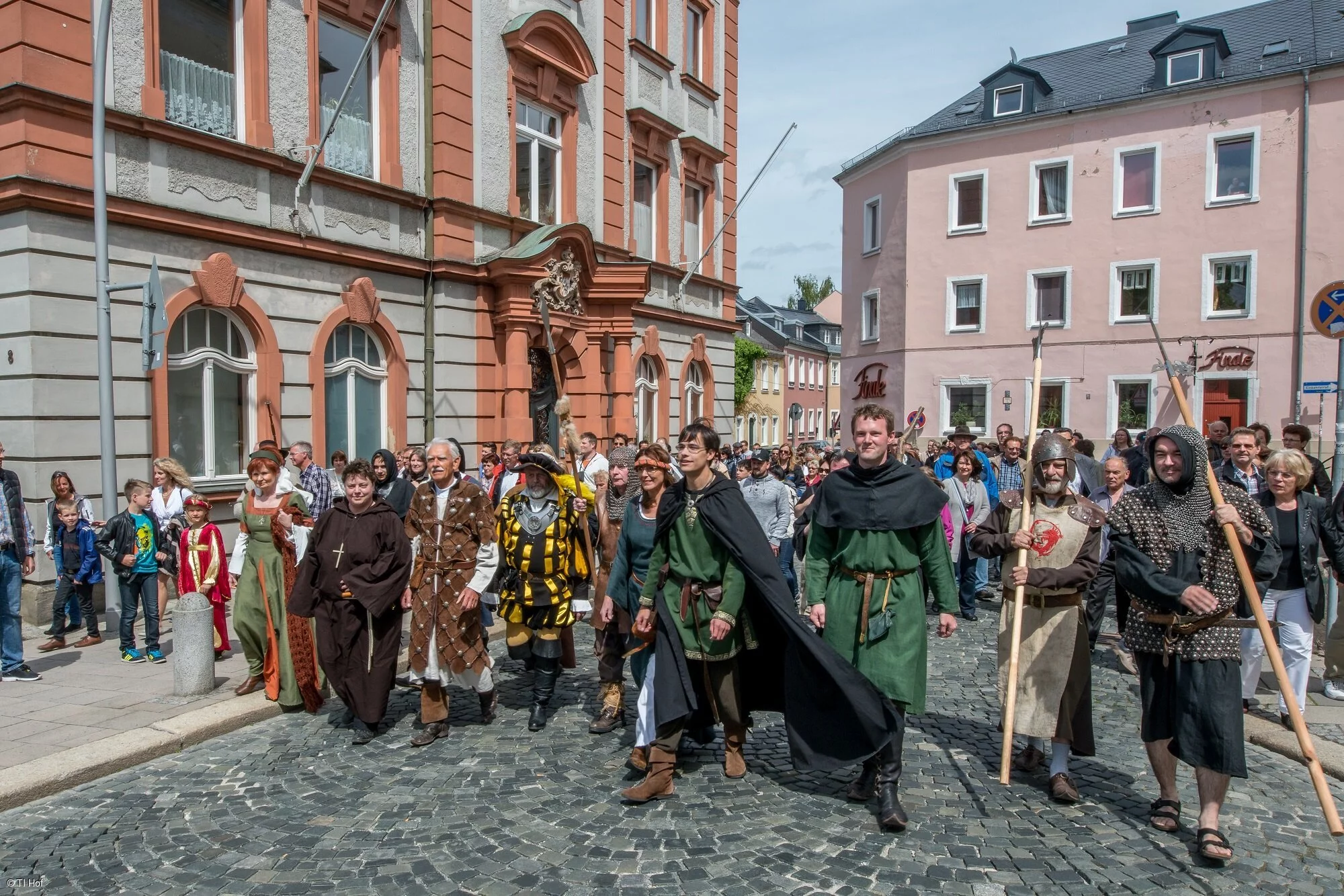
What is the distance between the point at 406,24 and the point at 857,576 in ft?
39.5

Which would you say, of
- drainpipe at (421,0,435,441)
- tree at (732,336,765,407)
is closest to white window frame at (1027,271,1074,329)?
drainpipe at (421,0,435,441)

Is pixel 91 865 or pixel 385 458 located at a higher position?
pixel 385 458

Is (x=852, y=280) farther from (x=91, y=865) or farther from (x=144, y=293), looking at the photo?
(x=91, y=865)

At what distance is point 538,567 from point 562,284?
33.2 ft

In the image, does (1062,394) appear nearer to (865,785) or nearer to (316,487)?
(316,487)

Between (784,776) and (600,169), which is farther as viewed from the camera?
(600,169)

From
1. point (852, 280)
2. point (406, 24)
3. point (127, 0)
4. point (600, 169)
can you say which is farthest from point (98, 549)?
point (852, 280)

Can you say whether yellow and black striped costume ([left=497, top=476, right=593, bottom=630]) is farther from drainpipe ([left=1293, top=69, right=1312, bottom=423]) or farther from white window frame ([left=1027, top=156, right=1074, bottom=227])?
white window frame ([left=1027, top=156, right=1074, bottom=227])

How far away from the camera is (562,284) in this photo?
15.7 m

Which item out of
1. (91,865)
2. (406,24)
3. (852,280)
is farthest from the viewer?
(852,280)

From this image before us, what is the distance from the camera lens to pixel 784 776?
534cm

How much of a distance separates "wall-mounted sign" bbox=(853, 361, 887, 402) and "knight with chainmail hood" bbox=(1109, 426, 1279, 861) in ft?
93.8

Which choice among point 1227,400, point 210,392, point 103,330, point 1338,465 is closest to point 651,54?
point 210,392

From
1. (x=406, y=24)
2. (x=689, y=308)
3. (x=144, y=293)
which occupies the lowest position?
(x=144, y=293)
